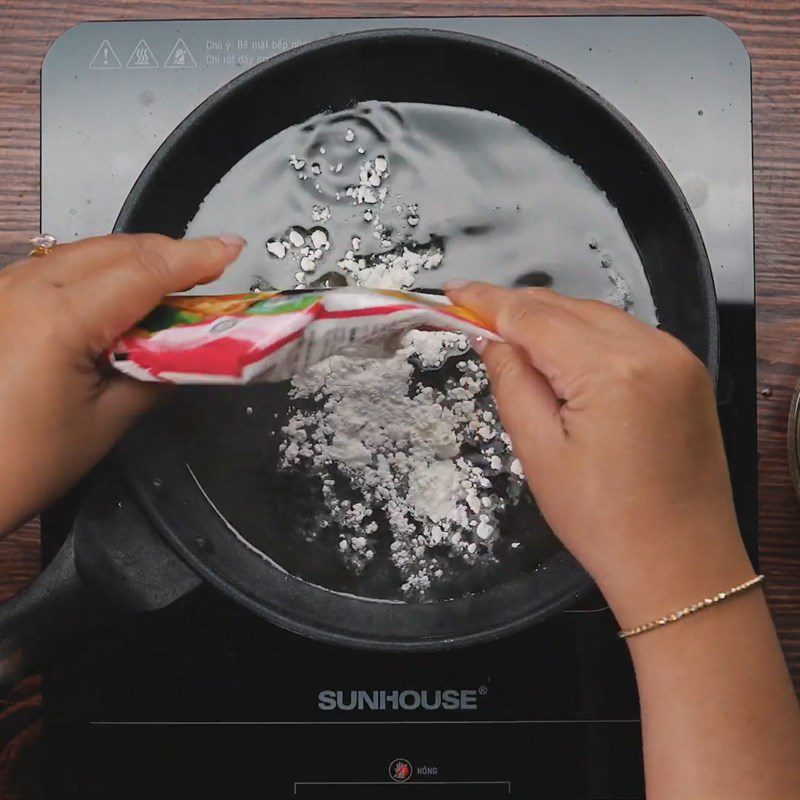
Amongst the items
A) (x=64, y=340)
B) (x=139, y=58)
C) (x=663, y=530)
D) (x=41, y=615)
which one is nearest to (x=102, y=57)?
(x=139, y=58)

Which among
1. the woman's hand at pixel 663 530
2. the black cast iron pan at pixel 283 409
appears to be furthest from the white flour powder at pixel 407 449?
the woman's hand at pixel 663 530

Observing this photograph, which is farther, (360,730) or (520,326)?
(360,730)

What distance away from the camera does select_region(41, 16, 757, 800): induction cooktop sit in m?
0.54

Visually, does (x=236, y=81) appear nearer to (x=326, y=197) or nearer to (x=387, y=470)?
(x=326, y=197)

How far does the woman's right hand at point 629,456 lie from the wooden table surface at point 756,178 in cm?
15

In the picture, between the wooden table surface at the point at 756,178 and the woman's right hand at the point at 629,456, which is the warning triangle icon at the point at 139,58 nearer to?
the wooden table surface at the point at 756,178

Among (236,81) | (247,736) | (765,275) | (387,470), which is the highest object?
(236,81)

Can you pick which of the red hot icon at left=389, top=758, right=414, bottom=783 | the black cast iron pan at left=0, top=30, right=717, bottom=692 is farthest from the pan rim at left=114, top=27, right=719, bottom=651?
the red hot icon at left=389, top=758, right=414, bottom=783

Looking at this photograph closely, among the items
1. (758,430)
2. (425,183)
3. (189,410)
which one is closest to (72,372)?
(189,410)

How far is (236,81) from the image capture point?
1.65 ft

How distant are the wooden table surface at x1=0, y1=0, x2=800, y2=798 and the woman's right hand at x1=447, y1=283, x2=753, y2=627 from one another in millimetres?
153

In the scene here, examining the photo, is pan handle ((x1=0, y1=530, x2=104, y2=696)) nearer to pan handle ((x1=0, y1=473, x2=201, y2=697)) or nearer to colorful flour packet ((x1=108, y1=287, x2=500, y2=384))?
pan handle ((x1=0, y1=473, x2=201, y2=697))

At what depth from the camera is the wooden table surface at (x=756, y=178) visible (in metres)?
0.54

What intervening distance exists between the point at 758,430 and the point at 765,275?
0.33 feet
